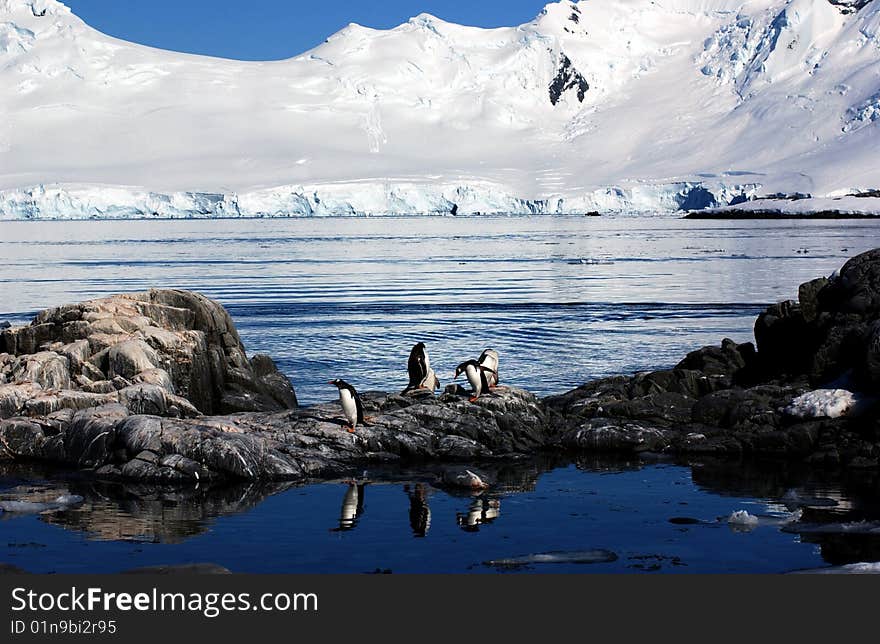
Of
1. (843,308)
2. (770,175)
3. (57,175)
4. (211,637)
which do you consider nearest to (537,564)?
(211,637)

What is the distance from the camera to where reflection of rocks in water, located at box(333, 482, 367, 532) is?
11047 mm

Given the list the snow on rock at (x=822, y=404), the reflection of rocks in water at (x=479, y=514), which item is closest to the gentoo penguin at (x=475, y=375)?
the reflection of rocks in water at (x=479, y=514)

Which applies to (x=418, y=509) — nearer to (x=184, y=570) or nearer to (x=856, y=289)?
(x=184, y=570)

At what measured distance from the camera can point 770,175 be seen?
177m

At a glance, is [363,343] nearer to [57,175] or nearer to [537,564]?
[537,564]

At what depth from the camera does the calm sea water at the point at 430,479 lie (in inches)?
396

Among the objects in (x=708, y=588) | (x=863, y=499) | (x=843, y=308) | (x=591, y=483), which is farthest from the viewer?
(x=843, y=308)

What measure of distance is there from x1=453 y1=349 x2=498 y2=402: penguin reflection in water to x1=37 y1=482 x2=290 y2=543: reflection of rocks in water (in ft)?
11.2

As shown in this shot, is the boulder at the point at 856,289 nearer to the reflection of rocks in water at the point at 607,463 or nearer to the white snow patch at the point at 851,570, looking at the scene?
the reflection of rocks in water at the point at 607,463

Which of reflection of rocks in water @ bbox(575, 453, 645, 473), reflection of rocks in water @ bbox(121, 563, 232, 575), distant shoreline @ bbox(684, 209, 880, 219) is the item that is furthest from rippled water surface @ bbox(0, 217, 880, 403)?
distant shoreline @ bbox(684, 209, 880, 219)

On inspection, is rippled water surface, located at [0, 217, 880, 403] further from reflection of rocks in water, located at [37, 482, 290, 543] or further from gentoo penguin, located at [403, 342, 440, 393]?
reflection of rocks in water, located at [37, 482, 290, 543]

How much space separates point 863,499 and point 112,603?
8025mm

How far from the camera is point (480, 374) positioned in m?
15.3

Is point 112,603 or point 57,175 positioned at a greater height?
point 57,175
